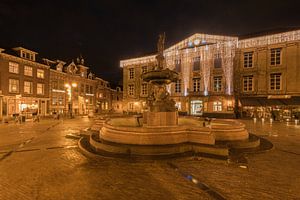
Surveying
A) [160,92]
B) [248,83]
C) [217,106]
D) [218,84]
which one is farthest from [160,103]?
[248,83]

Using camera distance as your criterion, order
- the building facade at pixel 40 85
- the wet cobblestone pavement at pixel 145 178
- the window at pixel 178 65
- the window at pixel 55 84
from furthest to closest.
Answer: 1. the window at pixel 55 84
2. the window at pixel 178 65
3. the building facade at pixel 40 85
4. the wet cobblestone pavement at pixel 145 178

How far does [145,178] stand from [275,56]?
3144 cm

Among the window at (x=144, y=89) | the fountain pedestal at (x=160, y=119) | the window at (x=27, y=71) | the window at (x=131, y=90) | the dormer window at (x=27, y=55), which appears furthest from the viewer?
the window at (x=131, y=90)

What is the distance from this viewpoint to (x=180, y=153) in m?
7.51

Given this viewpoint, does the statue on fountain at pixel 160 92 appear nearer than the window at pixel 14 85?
Yes

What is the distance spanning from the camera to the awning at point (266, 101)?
26.6 metres

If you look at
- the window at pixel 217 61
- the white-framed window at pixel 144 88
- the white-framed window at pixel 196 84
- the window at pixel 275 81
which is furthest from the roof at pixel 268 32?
the white-framed window at pixel 144 88

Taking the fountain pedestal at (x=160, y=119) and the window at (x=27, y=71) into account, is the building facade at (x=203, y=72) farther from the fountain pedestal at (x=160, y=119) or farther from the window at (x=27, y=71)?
the fountain pedestal at (x=160, y=119)

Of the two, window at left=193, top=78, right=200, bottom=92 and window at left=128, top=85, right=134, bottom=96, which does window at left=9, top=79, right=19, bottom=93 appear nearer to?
window at left=128, top=85, right=134, bottom=96

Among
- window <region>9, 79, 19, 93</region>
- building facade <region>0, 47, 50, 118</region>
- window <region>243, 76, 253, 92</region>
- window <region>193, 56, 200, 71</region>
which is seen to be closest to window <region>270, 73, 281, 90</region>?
window <region>243, 76, 253, 92</region>

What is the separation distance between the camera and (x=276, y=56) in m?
28.6

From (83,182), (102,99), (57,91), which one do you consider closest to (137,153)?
(83,182)

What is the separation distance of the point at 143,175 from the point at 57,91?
39.0 metres

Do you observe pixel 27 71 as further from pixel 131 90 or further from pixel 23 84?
pixel 131 90
